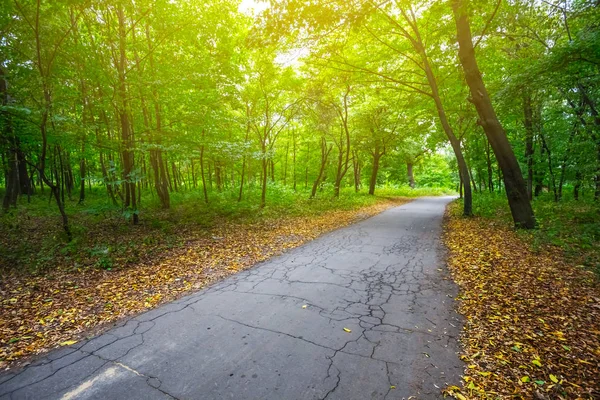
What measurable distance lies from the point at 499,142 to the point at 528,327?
6532mm

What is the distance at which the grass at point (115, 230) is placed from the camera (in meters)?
5.85

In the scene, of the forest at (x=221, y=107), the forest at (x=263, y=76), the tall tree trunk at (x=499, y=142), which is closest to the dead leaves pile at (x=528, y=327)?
the forest at (x=221, y=107)

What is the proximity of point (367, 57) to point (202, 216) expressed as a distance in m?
9.42

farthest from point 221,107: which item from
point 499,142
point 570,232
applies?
point 570,232

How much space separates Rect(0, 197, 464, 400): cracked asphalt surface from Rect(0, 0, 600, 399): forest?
1.99 feet

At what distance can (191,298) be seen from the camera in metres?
4.20

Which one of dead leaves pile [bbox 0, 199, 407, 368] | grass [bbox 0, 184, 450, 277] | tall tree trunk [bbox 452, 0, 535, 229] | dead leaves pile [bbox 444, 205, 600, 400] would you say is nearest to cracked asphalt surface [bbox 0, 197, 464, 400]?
dead leaves pile [bbox 444, 205, 600, 400]

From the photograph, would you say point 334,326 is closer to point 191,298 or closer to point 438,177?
point 191,298

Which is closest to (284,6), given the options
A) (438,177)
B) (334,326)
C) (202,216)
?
(334,326)

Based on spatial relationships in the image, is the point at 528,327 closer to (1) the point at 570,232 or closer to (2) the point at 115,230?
(1) the point at 570,232

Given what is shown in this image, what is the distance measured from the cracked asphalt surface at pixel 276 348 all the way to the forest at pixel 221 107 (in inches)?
23.9

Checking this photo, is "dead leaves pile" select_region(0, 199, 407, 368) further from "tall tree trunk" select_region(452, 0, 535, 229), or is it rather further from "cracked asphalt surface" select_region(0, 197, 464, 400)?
"tall tree trunk" select_region(452, 0, 535, 229)

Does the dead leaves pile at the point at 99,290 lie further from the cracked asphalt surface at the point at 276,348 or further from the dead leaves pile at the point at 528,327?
the dead leaves pile at the point at 528,327

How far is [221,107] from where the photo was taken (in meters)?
10.8
